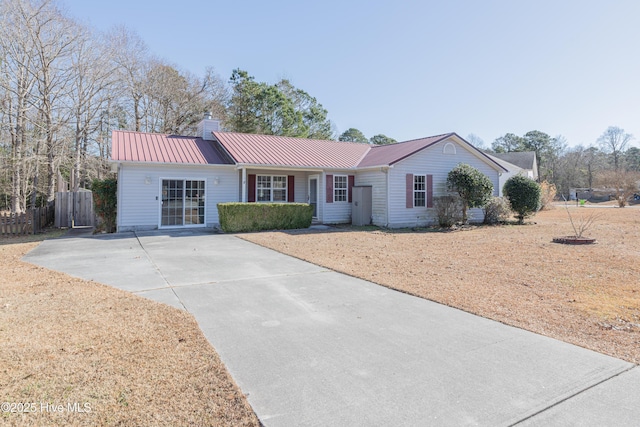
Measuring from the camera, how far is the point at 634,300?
5.19 m

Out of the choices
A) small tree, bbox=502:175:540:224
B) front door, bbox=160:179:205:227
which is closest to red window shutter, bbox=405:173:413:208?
small tree, bbox=502:175:540:224

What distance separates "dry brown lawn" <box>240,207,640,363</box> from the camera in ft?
14.1

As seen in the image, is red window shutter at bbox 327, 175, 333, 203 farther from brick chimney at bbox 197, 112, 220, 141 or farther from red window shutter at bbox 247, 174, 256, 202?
brick chimney at bbox 197, 112, 220, 141

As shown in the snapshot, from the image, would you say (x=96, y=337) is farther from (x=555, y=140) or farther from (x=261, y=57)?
(x=555, y=140)

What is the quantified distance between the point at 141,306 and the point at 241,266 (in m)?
2.94

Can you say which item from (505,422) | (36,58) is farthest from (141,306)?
(36,58)

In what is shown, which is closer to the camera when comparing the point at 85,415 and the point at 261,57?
the point at 85,415

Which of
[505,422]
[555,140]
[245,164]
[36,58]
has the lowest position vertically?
[505,422]

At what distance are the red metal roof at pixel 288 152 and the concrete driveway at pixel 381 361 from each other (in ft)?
32.3

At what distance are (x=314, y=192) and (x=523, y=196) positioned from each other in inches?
398

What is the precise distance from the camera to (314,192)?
17125 millimetres

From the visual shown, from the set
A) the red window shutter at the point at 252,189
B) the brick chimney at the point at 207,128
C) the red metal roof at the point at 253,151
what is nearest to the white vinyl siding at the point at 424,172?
the red metal roof at the point at 253,151

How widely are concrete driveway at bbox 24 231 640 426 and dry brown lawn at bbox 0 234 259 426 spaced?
26 centimetres

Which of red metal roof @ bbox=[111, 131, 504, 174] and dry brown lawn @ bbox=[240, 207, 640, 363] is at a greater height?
red metal roof @ bbox=[111, 131, 504, 174]
